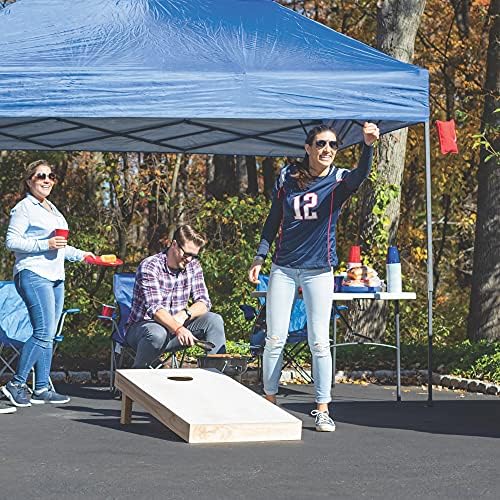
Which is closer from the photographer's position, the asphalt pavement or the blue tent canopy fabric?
the asphalt pavement

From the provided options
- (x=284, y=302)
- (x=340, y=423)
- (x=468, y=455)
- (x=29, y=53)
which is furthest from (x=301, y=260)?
(x=29, y=53)

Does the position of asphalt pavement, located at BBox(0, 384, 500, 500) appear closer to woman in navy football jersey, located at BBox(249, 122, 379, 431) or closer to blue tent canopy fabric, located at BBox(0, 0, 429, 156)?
woman in navy football jersey, located at BBox(249, 122, 379, 431)

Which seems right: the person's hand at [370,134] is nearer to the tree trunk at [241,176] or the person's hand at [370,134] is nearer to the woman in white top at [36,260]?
the woman in white top at [36,260]

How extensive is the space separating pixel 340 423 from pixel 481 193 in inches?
161

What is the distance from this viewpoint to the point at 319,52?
5918 mm

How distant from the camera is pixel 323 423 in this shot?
528cm

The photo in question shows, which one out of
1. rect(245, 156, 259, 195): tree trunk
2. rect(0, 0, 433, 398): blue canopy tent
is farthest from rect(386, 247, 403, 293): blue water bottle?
rect(245, 156, 259, 195): tree trunk

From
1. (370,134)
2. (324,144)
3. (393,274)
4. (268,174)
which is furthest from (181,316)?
(268,174)

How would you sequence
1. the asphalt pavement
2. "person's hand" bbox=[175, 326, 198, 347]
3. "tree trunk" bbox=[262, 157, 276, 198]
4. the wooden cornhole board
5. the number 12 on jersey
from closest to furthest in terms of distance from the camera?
1. the asphalt pavement
2. the wooden cornhole board
3. the number 12 on jersey
4. "person's hand" bbox=[175, 326, 198, 347]
5. "tree trunk" bbox=[262, 157, 276, 198]

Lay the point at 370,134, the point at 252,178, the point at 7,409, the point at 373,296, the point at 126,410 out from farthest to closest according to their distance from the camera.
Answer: the point at 252,178, the point at 373,296, the point at 7,409, the point at 126,410, the point at 370,134

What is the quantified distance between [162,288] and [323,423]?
150cm

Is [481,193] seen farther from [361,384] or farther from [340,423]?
[340,423]

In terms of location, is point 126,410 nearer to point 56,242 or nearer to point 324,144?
point 56,242

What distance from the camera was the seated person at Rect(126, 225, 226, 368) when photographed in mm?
6160
